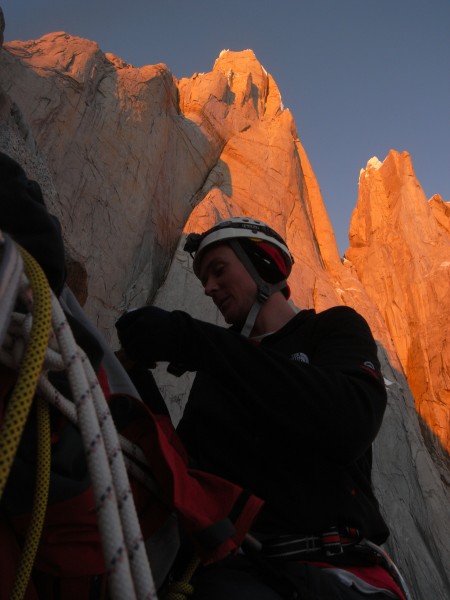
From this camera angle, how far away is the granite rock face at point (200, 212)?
7859 millimetres

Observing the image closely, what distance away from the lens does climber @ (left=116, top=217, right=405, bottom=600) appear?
6.07 ft

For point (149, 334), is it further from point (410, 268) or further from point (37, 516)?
point (410, 268)

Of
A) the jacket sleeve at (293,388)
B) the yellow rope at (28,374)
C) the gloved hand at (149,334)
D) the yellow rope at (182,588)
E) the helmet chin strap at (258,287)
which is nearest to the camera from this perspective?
the yellow rope at (28,374)

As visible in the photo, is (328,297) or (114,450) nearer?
(114,450)

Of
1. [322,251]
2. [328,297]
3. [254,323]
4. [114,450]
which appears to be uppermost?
[322,251]

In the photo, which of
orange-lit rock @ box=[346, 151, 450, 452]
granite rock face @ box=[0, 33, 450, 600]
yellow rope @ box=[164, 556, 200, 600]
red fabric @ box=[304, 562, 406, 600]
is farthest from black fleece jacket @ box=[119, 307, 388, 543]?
orange-lit rock @ box=[346, 151, 450, 452]

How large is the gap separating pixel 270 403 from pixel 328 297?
1077cm

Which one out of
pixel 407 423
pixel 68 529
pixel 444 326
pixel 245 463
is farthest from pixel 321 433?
pixel 444 326

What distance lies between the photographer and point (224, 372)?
1913mm

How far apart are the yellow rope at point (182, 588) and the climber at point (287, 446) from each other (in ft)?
0.24

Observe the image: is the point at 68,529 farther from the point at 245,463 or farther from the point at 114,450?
the point at 245,463

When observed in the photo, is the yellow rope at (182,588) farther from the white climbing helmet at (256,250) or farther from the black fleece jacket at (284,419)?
the white climbing helmet at (256,250)

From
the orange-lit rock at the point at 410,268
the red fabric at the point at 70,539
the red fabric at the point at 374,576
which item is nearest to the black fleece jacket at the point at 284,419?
the red fabric at the point at 374,576

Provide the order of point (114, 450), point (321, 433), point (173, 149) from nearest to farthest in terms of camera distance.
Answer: point (114, 450)
point (321, 433)
point (173, 149)
